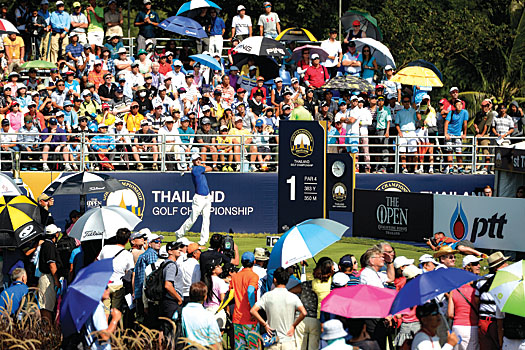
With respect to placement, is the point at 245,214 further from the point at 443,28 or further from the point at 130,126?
the point at 443,28

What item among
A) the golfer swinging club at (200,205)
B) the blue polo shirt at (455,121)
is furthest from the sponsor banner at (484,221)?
the blue polo shirt at (455,121)

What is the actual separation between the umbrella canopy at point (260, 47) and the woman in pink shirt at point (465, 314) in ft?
59.2

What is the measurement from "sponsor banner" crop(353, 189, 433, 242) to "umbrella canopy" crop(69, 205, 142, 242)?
6.53 m

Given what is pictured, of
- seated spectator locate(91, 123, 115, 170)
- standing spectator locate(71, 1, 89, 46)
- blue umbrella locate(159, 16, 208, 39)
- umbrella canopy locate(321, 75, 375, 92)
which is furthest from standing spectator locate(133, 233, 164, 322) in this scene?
→ standing spectator locate(71, 1, 89, 46)

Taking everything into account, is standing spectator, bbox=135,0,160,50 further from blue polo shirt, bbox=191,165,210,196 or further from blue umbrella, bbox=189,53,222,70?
blue polo shirt, bbox=191,165,210,196

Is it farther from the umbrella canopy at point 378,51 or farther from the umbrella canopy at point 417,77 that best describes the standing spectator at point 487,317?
the umbrella canopy at point 378,51

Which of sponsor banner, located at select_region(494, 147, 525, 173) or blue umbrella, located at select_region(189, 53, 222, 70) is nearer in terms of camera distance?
sponsor banner, located at select_region(494, 147, 525, 173)

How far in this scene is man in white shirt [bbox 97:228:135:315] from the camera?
12.6 m

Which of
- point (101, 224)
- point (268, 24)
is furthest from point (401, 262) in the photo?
point (268, 24)

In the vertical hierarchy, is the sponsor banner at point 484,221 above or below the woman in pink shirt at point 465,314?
above

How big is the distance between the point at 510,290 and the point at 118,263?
542cm

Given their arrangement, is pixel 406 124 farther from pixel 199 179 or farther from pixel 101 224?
pixel 101 224

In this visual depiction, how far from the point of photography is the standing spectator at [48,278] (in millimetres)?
12578

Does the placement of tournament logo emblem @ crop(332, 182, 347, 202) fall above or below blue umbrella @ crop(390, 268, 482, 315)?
above
